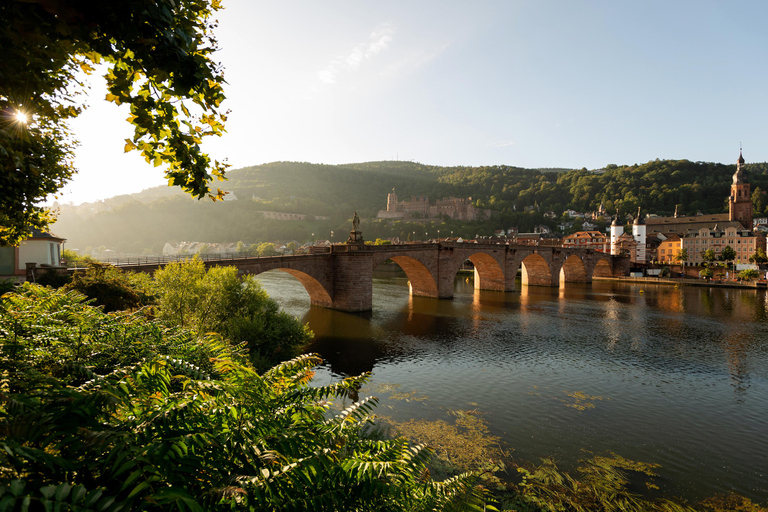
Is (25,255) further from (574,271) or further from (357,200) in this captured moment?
(357,200)

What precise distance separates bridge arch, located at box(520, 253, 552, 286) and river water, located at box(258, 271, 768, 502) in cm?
2515

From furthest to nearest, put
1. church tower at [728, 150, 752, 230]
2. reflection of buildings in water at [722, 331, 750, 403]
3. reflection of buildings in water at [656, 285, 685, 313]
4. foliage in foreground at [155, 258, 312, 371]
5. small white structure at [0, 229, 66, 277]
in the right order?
church tower at [728, 150, 752, 230]
reflection of buildings in water at [656, 285, 685, 313]
small white structure at [0, 229, 66, 277]
reflection of buildings in water at [722, 331, 750, 403]
foliage in foreground at [155, 258, 312, 371]

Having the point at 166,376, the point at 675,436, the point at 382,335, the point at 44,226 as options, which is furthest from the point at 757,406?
the point at 44,226

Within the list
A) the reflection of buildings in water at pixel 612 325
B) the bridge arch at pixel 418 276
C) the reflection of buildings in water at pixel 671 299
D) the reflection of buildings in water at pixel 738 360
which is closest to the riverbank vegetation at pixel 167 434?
the reflection of buildings in water at pixel 738 360

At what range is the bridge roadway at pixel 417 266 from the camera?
3384 cm

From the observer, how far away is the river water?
12898 mm

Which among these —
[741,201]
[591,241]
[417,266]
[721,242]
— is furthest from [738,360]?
[741,201]

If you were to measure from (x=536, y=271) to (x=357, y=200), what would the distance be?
370 ft

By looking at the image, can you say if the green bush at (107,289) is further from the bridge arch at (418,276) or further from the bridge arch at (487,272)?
the bridge arch at (487,272)

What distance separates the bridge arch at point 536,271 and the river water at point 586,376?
2515 cm

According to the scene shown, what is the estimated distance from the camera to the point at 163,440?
250cm

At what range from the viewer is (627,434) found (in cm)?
1393

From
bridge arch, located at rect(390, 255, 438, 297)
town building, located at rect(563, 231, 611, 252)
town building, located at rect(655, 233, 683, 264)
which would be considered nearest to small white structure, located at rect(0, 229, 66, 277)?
bridge arch, located at rect(390, 255, 438, 297)

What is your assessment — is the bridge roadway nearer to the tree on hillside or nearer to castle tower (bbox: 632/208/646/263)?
castle tower (bbox: 632/208/646/263)
